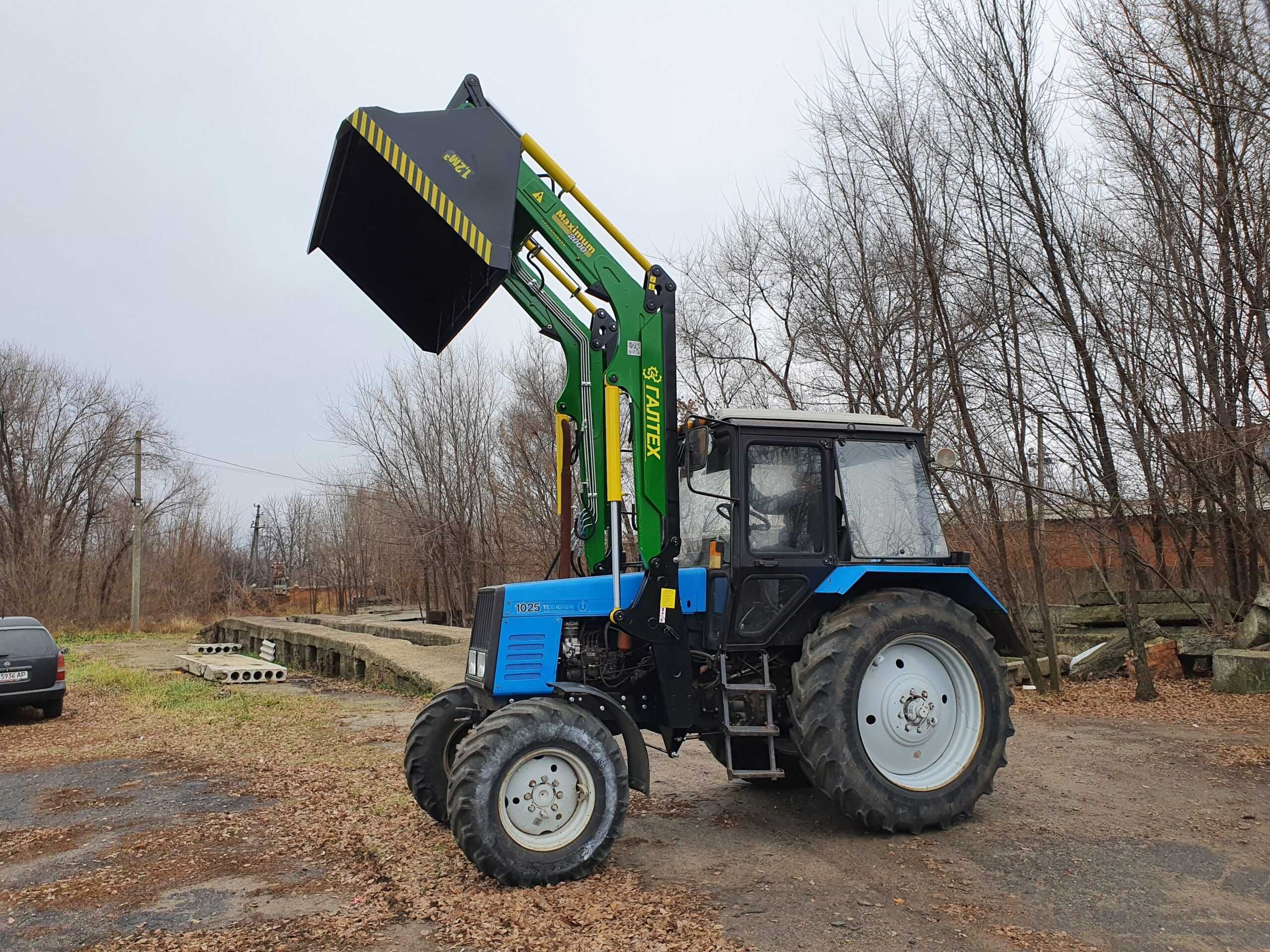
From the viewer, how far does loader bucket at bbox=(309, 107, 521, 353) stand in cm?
520

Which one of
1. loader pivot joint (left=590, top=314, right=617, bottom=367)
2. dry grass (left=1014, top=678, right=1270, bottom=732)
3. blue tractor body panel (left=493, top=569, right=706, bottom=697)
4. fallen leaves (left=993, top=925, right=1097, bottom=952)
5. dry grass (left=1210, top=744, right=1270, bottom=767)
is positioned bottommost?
fallen leaves (left=993, top=925, right=1097, bottom=952)

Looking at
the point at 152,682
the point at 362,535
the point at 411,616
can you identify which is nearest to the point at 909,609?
the point at 152,682

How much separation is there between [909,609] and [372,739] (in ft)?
20.2

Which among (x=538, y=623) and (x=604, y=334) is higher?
(x=604, y=334)

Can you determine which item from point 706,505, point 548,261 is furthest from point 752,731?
point 548,261

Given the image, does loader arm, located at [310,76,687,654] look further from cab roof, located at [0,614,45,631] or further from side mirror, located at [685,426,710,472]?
cab roof, located at [0,614,45,631]

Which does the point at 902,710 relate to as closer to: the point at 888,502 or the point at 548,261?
the point at 888,502

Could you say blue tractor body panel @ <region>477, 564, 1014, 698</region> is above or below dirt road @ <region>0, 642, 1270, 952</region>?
above

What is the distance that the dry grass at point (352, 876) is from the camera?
13.3ft

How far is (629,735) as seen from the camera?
5043mm

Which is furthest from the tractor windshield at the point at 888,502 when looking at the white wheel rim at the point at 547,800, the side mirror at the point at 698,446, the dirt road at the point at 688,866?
the white wheel rim at the point at 547,800

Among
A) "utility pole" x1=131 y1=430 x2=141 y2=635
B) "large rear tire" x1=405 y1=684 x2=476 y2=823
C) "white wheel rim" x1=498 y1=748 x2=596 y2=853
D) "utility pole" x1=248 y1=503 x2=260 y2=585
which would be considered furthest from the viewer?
"utility pole" x1=248 y1=503 x2=260 y2=585

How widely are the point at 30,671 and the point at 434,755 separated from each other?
9090 mm

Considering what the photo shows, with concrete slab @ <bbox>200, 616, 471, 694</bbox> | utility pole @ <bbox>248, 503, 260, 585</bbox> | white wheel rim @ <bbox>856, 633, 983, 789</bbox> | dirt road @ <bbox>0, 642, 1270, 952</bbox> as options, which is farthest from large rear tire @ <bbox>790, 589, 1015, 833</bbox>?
utility pole @ <bbox>248, 503, 260, 585</bbox>
